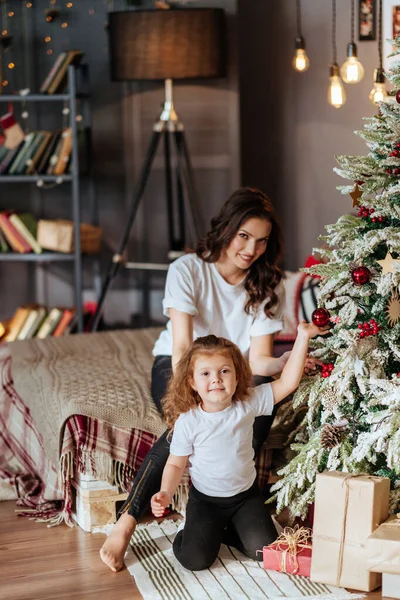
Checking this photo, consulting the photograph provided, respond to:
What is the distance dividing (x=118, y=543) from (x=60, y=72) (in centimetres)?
293

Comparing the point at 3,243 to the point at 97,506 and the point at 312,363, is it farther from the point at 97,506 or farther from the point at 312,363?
the point at 312,363

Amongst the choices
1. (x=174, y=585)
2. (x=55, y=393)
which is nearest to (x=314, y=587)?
(x=174, y=585)

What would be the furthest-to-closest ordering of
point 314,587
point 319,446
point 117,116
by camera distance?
1. point 117,116
2. point 319,446
3. point 314,587

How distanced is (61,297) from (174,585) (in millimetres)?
3103

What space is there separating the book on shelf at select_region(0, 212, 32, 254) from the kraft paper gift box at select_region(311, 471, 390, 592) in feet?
9.45

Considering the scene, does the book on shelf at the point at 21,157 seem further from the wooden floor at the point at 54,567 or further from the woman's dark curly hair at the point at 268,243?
the wooden floor at the point at 54,567

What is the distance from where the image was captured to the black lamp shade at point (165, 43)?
14.9 feet

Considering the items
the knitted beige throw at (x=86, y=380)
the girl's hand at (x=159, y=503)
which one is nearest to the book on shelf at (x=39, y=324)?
the knitted beige throw at (x=86, y=380)

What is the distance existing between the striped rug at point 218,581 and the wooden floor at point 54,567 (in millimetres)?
53

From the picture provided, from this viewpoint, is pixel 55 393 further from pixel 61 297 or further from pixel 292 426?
pixel 61 297

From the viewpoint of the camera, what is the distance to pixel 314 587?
246cm

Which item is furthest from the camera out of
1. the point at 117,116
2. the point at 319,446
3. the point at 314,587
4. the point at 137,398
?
the point at 117,116

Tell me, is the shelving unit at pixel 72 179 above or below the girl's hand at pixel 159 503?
above

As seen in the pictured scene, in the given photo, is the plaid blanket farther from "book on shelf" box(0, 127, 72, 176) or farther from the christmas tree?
"book on shelf" box(0, 127, 72, 176)
